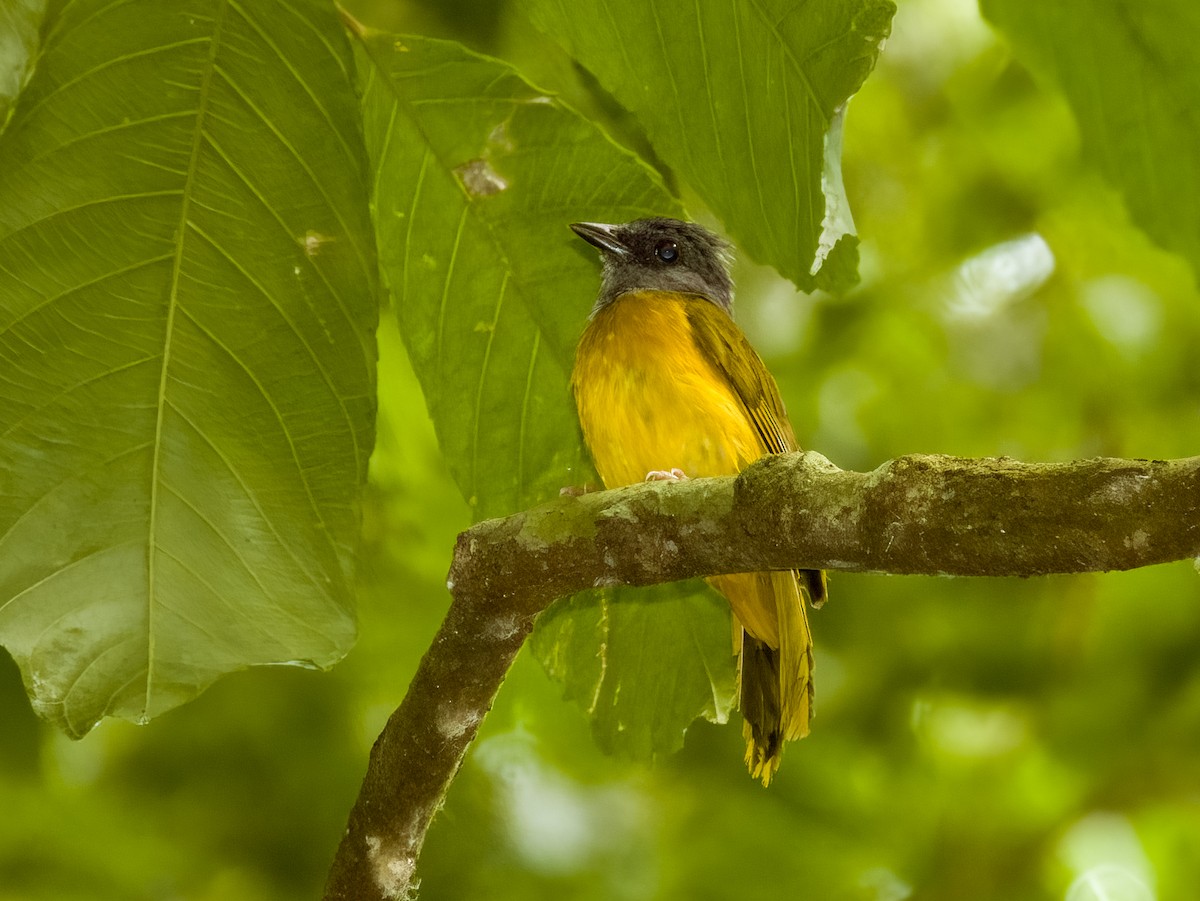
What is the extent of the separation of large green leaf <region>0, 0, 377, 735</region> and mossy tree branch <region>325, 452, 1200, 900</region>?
0.30 m

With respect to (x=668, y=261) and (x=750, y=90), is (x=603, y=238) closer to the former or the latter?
(x=668, y=261)

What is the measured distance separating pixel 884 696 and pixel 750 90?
8.81 feet

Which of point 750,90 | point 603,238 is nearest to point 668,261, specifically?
point 603,238

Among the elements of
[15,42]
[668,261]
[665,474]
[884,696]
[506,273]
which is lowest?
[884,696]

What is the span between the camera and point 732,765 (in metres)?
4.25

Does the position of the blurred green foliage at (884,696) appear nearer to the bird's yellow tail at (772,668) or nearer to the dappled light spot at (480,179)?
the bird's yellow tail at (772,668)

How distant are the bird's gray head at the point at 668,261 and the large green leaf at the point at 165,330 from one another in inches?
58.2

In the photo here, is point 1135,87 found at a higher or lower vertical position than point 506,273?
higher

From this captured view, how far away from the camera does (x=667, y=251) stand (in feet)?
13.9

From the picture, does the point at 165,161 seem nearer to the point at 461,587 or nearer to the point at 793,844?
the point at 461,587

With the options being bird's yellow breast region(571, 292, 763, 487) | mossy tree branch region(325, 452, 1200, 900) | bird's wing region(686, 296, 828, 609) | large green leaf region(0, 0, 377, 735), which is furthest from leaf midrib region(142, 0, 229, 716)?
bird's wing region(686, 296, 828, 609)

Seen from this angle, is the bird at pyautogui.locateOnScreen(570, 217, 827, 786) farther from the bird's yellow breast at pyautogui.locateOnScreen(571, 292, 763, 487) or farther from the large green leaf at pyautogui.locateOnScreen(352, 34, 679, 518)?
the large green leaf at pyautogui.locateOnScreen(352, 34, 679, 518)

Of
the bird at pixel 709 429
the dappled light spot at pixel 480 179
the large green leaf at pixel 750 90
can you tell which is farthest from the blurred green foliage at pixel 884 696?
the large green leaf at pixel 750 90

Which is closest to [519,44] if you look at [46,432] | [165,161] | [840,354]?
[165,161]
